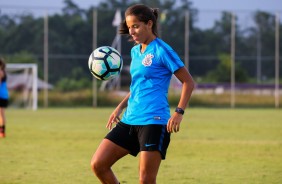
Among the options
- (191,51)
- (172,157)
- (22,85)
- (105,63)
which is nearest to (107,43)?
(191,51)

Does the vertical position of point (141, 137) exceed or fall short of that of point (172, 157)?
it exceeds it

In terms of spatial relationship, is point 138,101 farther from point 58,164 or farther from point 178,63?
point 58,164

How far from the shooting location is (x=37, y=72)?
3609 cm

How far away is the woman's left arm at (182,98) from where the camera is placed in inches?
223

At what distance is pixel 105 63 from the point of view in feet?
22.0

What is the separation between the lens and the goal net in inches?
1367

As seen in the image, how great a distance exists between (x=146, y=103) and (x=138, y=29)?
0.67m

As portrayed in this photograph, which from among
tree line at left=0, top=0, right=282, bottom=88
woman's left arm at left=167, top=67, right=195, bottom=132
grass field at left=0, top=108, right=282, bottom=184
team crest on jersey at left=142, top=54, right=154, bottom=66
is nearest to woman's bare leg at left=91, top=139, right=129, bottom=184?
woman's left arm at left=167, top=67, right=195, bottom=132

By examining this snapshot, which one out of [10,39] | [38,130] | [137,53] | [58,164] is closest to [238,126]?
[38,130]

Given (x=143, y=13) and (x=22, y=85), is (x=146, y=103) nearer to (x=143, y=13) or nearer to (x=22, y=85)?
(x=143, y=13)

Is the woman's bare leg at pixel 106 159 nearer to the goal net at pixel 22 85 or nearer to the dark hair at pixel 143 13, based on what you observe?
the dark hair at pixel 143 13

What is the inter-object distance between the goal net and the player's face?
2899 centimetres

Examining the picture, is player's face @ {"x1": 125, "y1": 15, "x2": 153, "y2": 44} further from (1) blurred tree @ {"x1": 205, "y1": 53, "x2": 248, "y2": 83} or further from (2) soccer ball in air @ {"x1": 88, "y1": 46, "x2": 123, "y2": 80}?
(1) blurred tree @ {"x1": 205, "y1": 53, "x2": 248, "y2": 83}

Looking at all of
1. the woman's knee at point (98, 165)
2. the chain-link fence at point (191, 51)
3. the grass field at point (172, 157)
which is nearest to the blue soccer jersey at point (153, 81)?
the woman's knee at point (98, 165)
